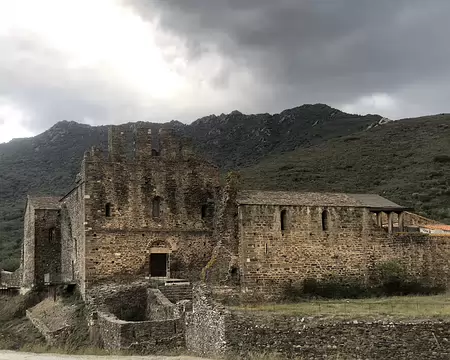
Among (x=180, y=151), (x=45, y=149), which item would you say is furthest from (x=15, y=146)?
(x=180, y=151)

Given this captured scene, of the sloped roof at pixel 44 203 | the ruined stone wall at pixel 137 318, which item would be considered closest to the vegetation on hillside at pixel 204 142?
the sloped roof at pixel 44 203

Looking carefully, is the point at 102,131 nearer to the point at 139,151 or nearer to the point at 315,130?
the point at 315,130

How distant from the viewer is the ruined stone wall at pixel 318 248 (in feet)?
91.6

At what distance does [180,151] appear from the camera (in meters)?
30.5

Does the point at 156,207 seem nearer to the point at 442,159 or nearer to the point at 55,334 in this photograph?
the point at 55,334

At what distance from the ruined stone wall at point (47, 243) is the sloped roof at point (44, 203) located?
1.16ft

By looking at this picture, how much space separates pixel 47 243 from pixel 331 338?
20.9m

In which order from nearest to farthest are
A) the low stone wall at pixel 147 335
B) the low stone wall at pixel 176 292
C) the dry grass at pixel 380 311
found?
the dry grass at pixel 380 311, the low stone wall at pixel 147 335, the low stone wall at pixel 176 292

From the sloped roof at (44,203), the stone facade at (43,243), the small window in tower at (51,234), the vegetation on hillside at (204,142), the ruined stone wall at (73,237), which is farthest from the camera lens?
the vegetation on hillside at (204,142)

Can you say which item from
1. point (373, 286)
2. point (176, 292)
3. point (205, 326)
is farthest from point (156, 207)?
point (373, 286)

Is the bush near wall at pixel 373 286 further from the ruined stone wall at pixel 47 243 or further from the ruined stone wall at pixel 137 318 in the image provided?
the ruined stone wall at pixel 47 243

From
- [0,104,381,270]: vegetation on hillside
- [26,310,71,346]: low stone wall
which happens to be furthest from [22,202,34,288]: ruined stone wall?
[0,104,381,270]: vegetation on hillside

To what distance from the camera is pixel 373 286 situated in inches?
1167

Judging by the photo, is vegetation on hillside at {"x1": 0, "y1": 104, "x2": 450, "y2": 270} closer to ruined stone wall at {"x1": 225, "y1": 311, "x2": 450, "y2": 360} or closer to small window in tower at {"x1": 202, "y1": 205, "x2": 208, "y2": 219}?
small window in tower at {"x1": 202, "y1": 205, "x2": 208, "y2": 219}
